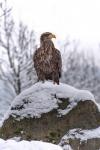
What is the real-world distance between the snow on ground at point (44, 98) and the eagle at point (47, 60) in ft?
0.69

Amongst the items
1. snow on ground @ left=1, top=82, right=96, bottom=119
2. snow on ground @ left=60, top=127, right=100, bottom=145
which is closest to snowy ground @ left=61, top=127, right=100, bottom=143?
snow on ground @ left=60, top=127, right=100, bottom=145

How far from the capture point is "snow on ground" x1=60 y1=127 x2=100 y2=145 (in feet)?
40.2

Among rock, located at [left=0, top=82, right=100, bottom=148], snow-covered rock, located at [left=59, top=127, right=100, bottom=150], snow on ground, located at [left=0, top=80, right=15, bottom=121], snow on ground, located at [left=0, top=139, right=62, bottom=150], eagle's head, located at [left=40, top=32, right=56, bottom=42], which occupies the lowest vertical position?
snow on ground, located at [left=0, top=80, right=15, bottom=121]

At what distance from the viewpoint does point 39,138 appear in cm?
1234

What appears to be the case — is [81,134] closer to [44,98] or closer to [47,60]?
[44,98]

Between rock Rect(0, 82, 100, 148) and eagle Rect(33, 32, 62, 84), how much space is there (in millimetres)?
225

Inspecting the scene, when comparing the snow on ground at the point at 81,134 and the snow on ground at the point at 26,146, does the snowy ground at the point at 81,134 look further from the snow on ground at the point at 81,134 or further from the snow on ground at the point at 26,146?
the snow on ground at the point at 26,146

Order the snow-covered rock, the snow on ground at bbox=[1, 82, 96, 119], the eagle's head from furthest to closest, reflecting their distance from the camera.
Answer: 1. the eagle's head
2. the snow on ground at bbox=[1, 82, 96, 119]
3. the snow-covered rock

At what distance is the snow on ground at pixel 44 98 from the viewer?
41.2ft

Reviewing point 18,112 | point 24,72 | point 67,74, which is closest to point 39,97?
point 18,112

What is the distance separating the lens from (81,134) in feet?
40.6

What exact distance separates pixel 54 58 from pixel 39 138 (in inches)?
78.8

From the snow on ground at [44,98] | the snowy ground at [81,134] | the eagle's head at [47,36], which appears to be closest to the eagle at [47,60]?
the eagle's head at [47,36]

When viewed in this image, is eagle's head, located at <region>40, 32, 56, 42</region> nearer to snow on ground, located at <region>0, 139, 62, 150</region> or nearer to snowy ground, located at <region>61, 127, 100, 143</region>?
snowy ground, located at <region>61, 127, 100, 143</region>
